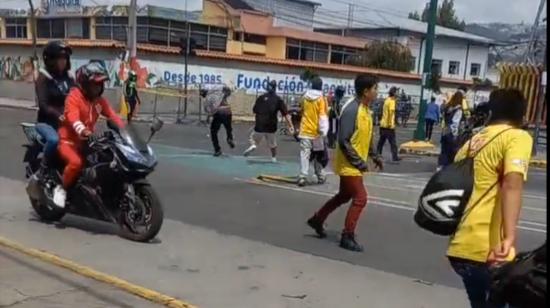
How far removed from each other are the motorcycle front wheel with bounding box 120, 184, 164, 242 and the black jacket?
1.35m

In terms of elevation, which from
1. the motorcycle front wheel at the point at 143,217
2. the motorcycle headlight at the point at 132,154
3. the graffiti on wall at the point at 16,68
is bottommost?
the graffiti on wall at the point at 16,68

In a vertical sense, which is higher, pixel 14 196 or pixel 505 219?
pixel 505 219

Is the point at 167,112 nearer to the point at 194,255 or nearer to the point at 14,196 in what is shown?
the point at 14,196

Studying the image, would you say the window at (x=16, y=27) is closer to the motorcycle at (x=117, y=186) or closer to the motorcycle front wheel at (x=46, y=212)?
the motorcycle front wheel at (x=46, y=212)

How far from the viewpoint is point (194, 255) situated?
675 cm

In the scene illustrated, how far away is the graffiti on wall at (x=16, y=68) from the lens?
38.7 meters

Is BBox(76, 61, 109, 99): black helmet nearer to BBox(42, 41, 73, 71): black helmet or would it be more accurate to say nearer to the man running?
BBox(42, 41, 73, 71): black helmet

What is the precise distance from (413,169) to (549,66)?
14749mm

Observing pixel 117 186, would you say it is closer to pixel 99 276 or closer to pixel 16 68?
pixel 99 276

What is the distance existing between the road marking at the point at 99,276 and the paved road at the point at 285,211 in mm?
2111

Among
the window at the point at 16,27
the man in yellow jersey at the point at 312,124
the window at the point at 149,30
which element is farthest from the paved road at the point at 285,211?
the window at the point at 16,27

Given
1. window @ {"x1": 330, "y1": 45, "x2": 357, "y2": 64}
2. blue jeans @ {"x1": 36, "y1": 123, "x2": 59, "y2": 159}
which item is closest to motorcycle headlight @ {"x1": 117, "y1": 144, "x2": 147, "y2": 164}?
blue jeans @ {"x1": 36, "y1": 123, "x2": 59, "y2": 159}

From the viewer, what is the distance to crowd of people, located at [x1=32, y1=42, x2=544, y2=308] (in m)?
3.85

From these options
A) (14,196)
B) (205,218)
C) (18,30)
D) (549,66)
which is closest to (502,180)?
(549,66)
